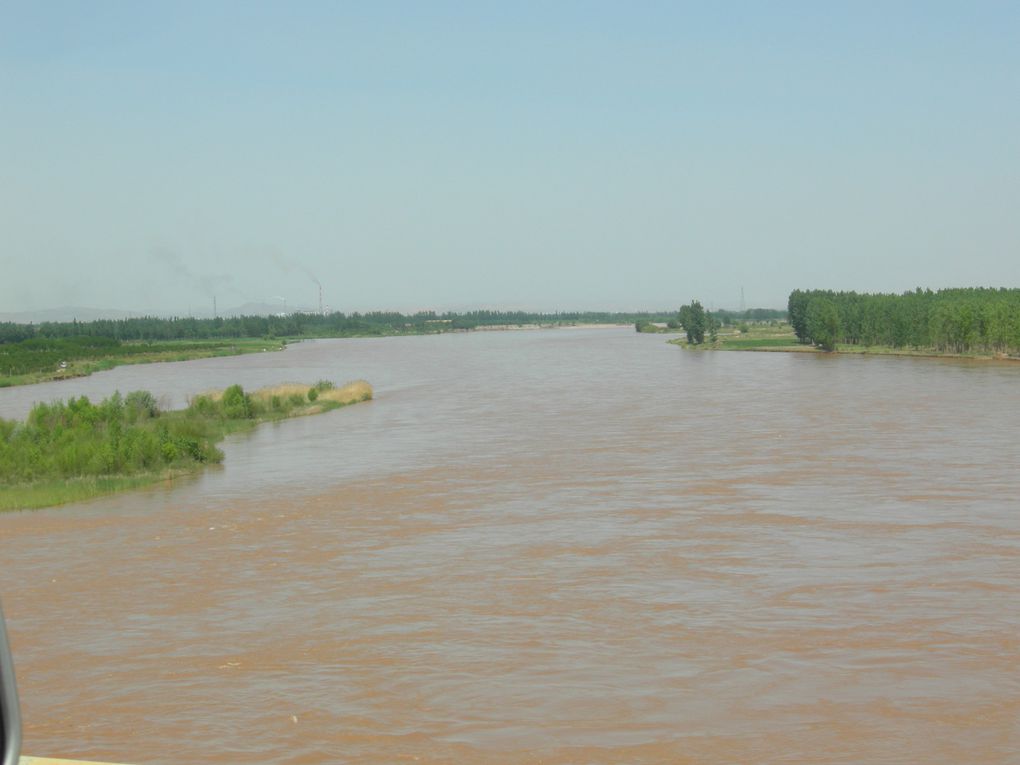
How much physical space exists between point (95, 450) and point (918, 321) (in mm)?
68194

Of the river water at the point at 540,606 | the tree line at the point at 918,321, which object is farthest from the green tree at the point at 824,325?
the river water at the point at 540,606

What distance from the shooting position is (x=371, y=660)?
12.7 meters

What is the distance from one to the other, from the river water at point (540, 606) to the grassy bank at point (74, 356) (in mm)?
46714

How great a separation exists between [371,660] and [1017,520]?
12.7 meters

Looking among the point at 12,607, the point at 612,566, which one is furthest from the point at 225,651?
the point at 612,566

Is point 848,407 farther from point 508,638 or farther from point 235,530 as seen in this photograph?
point 508,638

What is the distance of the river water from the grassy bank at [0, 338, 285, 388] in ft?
153

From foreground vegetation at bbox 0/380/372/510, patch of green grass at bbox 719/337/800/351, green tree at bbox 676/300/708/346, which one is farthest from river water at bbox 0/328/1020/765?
green tree at bbox 676/300/708/346

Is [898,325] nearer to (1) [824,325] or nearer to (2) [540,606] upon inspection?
(1) [824,325]

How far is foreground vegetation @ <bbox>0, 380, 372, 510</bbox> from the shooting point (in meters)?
24.7

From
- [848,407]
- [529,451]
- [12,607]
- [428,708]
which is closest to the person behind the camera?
[428,708]

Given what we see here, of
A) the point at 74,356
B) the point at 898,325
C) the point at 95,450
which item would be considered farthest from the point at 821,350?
the point at 95,450

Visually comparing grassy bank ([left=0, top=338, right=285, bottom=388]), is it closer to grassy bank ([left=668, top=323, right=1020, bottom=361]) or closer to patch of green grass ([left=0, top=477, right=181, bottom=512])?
patch of green grass ([left=0, top=477, right=181, bottom=512])

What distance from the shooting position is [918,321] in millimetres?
81250
